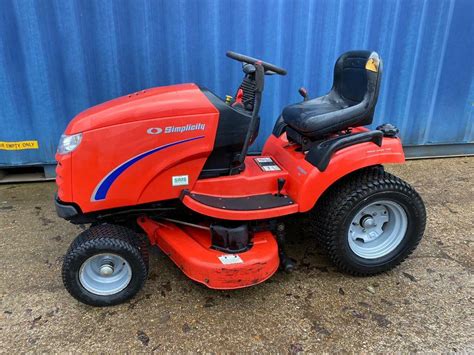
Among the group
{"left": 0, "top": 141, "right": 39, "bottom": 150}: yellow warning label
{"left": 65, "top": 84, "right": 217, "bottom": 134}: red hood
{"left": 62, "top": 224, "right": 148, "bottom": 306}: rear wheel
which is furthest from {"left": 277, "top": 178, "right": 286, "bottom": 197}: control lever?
{"left": 0, "top": 141, "right": 39, "bottom": 150}: yellow warning label

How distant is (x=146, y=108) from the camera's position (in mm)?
2252

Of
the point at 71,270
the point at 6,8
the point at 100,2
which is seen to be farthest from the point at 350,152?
the point at 6,8

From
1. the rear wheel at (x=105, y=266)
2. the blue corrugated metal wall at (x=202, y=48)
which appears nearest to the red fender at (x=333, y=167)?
the rear wheel at (x=105, y=266)

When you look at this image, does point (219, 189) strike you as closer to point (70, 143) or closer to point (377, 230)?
point (70, 143)

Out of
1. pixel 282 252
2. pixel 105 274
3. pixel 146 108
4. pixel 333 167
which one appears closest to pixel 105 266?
pixel 105 274

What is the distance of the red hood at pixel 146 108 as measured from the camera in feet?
7.29

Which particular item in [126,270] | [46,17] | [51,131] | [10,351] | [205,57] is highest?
[46,17]

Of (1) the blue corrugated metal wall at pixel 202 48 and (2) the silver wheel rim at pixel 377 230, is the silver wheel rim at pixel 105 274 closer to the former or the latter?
(2) the silver wheel rim at pixel 377 230

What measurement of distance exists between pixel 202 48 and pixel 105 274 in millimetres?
2248

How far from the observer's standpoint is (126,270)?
→ 7.88 ft

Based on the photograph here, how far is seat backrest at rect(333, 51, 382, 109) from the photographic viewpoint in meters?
2.46

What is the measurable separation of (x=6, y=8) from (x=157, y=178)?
7.29 feet

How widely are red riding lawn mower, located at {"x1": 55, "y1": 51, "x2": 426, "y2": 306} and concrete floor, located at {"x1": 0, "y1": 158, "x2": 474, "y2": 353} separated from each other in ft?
0.48

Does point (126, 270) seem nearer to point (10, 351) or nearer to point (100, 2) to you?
point (10, 351)
